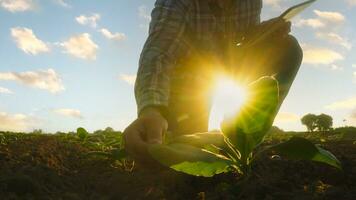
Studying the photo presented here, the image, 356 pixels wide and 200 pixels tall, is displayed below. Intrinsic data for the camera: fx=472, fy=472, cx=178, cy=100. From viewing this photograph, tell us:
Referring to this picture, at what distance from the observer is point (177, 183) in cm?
200

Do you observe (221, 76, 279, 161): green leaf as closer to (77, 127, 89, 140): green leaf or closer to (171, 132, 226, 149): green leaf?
(171, 132, 226, 149): green leaf

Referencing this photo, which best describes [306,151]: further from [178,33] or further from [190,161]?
[178,33]

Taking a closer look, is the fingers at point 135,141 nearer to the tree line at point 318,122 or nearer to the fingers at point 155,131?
the fingers at point 155,131

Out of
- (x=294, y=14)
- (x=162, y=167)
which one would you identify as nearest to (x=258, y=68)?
(x=294, y=14)

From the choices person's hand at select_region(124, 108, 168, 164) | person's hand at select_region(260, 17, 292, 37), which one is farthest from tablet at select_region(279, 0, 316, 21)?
person's hand at select_region(124, 108, 168, 164)

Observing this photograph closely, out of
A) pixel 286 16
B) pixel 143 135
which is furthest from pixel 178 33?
pixel 143 135

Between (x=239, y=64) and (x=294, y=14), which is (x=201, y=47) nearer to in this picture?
(x=239, y=64)

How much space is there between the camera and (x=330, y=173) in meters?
1.95

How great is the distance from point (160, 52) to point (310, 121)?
3.85m

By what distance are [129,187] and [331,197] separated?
904 millimetres

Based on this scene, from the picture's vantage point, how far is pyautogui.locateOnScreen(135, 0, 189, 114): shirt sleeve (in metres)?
2.22

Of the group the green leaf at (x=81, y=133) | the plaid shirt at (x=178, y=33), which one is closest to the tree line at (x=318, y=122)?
the plaid shirt at (x=178, y=33)

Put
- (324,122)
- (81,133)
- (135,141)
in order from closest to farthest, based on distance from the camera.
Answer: (135,141)
(81,133)
(324,122)

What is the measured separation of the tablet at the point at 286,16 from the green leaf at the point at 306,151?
0.81m
